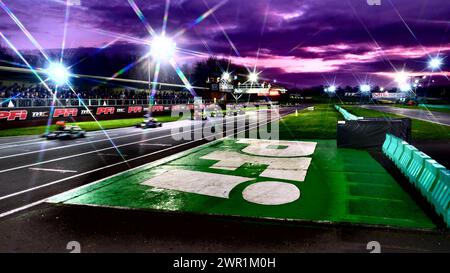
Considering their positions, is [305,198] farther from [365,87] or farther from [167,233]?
[365,87]

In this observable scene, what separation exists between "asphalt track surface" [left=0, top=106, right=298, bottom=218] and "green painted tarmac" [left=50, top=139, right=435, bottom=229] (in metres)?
0.83

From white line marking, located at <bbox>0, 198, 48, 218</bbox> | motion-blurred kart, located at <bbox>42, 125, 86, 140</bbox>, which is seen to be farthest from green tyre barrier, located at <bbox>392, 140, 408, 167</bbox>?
motion-blurred kart, located at <bbox>42, 125, 86, 140</bbox>

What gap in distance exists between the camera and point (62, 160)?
41.2 feet

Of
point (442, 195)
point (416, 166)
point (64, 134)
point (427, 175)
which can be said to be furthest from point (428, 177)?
point (64, 134)

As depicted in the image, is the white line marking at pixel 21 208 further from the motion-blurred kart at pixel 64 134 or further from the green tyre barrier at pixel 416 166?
the motion-blurred kart at pixel 64 134

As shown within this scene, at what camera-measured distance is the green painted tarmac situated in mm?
6629

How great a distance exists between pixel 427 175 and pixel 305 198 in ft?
9.57

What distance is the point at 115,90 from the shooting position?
147 feet

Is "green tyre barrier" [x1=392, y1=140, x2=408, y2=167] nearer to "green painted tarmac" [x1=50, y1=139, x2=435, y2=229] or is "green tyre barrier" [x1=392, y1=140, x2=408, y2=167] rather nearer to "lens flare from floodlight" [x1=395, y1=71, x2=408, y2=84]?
"green painted tarmac" [x1=50, y1=139, x2=435, y2=229]

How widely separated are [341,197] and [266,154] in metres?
6.52

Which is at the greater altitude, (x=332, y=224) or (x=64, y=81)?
(x=64, y=81)

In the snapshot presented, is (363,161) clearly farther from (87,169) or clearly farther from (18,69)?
(18,69)

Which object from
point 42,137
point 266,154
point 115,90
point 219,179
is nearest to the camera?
point 219,179
